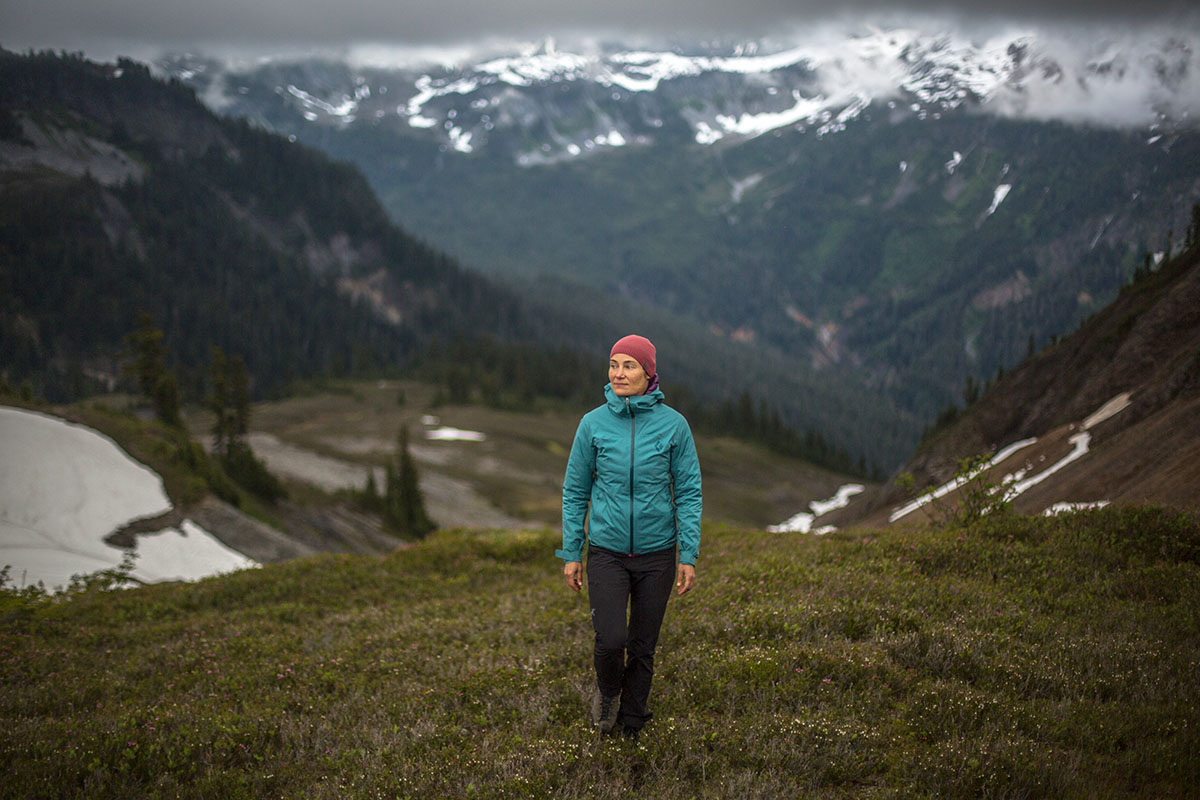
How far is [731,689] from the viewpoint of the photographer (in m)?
8.01

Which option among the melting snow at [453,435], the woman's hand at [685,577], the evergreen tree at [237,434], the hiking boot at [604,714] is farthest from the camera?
the melting snow at [453,435]

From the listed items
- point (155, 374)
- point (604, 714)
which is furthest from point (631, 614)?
point (155, 374)

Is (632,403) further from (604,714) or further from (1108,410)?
(1108,410)

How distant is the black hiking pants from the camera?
6.89m

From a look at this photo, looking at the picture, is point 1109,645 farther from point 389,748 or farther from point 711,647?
point 389,748

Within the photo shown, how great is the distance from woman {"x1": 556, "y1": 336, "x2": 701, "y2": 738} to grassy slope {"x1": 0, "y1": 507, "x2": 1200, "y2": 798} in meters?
1.31

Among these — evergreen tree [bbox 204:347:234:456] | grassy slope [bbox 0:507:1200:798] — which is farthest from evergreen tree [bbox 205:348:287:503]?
grassy slope [bbox 0:507:1200:798]

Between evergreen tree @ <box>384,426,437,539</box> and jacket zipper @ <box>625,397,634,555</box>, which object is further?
evergreen tree @ <box>384,426,437,539</box>

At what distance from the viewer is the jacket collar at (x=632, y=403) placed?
6.99 m

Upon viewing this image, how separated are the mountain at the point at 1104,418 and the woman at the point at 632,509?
819 cm

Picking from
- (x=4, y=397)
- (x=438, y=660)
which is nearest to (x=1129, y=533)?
(x=438, y=660)

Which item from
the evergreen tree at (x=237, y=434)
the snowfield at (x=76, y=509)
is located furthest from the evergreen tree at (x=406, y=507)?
the snowfield at (x=76, y=509)

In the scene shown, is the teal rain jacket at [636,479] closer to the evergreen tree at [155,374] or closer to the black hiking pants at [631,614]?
the black hiking pants at [631,614]

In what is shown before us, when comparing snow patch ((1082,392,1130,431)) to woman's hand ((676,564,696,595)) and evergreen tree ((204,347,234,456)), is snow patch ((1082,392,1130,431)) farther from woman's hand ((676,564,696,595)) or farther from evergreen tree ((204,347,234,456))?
evergreen tree ((204,347,234,456))
